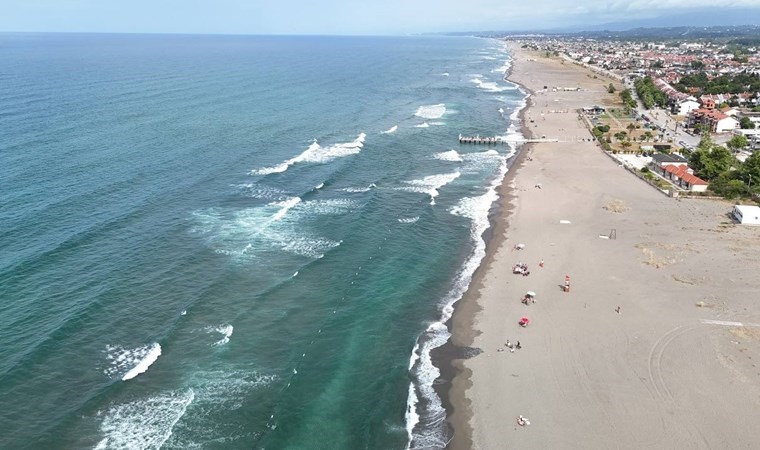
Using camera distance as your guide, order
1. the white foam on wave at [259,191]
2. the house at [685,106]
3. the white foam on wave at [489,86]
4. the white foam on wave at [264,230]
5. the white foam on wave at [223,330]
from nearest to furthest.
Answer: the white foam on wave at [223,330]
the white foam on wave at [264,230]
the white foam on wave at [259,191]
the house at [685,106]
the white foam on wave at [489,86]

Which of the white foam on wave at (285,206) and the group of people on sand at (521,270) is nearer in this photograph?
the group of people on sand at (521,270)

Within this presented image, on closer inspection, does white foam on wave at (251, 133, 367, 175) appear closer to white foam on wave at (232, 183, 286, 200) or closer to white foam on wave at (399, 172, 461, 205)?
white foam on wave at (232, 183, 286, 200)

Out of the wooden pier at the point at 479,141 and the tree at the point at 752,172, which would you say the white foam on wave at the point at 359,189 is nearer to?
the wooden pier at the point at 479,141

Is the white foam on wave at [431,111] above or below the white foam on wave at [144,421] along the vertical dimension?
below

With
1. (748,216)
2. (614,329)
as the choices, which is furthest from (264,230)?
(748,216)

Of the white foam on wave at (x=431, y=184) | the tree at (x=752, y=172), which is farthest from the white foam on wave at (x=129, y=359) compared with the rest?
the tree at (x=752, y=172)

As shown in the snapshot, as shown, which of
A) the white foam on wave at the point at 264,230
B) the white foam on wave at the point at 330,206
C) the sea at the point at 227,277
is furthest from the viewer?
the white foam on wave at the point at 330,206

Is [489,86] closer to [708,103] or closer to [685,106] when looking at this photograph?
[685,106]

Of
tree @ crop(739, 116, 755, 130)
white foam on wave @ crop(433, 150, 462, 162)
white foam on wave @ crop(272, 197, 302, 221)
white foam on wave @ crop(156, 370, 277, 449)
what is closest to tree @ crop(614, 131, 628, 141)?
tree @ crop(739, 116, 755, 130)
